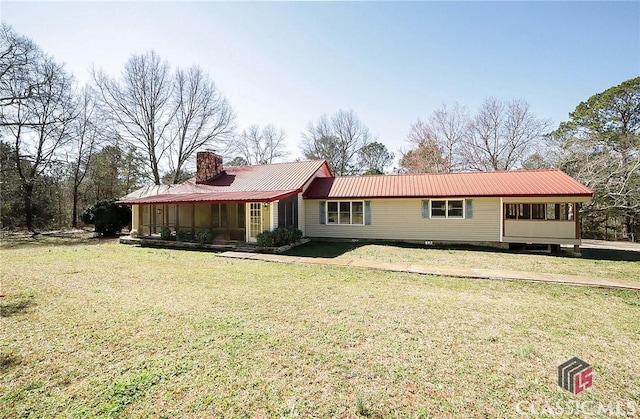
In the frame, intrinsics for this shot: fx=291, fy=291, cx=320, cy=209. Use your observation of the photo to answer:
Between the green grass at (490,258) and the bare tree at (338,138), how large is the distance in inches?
891

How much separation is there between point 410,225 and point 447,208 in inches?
74.1

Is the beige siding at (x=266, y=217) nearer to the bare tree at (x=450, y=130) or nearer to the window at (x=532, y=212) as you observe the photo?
the window at (x=532, y=212)

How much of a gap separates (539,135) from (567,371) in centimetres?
2757

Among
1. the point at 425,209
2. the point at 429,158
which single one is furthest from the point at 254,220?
the point at 429,158

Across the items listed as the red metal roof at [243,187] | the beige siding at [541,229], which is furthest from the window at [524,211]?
the red metal roof at [243,187]

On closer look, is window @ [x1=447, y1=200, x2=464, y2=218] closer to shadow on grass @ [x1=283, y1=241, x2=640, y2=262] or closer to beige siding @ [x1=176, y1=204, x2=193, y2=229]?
shadow on grass @ [x1=283, y1=241, x2=640, y2=262]

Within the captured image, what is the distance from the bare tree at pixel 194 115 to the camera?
25.2m

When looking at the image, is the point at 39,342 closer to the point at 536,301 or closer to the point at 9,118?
the point at 536,301

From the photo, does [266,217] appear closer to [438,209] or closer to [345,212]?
[345,212]

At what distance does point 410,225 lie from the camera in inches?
567

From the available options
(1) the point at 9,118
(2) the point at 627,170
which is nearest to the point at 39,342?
(1) the point at 9,118

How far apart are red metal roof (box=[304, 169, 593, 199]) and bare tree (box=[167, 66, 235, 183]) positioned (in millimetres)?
14141

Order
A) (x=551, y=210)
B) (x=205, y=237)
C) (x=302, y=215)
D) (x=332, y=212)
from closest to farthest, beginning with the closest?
(x=205, y=237) → (x=332, y=212) → (x=302, y=215) → (x=551, y=210)

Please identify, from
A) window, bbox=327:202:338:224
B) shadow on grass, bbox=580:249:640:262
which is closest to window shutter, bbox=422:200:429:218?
window, bbox=327:202:338:224
